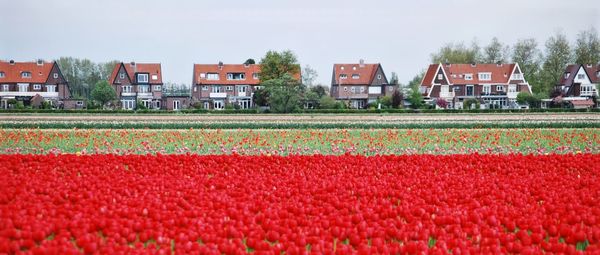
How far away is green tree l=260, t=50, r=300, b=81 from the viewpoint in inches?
3292

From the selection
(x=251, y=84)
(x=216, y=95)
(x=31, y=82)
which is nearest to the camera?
(x=31, y=82)

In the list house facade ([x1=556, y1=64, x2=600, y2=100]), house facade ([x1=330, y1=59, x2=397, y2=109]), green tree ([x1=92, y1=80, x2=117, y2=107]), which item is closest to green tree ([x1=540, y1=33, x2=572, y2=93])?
house facade ([x1=556, y1=64, x2=600, y2=100])

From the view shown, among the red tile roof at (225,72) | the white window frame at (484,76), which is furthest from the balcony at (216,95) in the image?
the white window frame at (484,76)

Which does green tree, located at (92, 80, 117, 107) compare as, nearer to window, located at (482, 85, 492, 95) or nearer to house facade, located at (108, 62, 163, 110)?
house facade, located at (108, 62, 163, 110)

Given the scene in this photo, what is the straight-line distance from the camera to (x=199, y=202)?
298 inches

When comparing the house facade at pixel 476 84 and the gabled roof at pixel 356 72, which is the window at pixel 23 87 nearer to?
the gabled roof at pixel 356 72

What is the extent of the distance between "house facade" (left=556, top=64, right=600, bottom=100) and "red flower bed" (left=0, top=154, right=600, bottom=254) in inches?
3558

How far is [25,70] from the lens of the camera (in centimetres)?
9294

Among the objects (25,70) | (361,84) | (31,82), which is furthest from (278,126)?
(25,70)

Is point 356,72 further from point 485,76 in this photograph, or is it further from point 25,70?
point 25,70

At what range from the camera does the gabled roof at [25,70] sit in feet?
301

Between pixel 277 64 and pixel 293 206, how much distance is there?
76.8 m

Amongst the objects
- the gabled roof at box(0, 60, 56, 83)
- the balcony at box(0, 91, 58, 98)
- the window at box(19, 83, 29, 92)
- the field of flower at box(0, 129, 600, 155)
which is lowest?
the field of flower at box(0, 129, 600, 155)

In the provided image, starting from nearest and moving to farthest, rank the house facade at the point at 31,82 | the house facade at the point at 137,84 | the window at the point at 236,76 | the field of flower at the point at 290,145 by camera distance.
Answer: the field of flower at the point at 290,145, the house facade at the point at 31,82, the house facade at the point at 137,84, the window at the point at 236,76
